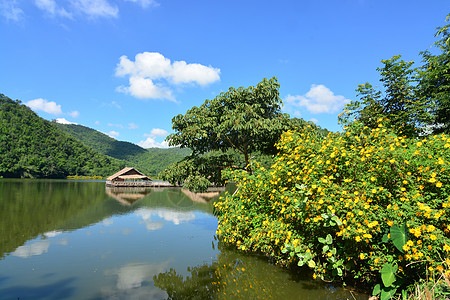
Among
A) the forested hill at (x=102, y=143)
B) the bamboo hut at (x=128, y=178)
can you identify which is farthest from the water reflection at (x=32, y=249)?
the forested hill at (x=102, y=143)

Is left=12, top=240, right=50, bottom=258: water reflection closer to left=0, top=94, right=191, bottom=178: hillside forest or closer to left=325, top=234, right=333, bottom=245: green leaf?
left=325, top=234, right=333, bottom=245: green leaf

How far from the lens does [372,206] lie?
14.4ft

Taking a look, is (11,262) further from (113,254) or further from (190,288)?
(190,288)

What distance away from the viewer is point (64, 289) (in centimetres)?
591

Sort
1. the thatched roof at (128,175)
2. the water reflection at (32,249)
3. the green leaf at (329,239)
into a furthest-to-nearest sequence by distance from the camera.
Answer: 1. the thatched roof at (128,175)
2. the water reflection at (32,249)
3. the green leaf at (329,239)

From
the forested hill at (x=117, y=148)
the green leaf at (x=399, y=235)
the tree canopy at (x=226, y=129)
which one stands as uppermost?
the forested hill at (x=117, y=148)

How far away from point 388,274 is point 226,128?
6110mm

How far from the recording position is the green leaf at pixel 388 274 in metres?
4.13

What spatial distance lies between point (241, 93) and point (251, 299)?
22.7 ft

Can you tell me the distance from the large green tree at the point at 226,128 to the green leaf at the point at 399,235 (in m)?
5.21

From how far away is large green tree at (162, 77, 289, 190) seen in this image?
9.05m

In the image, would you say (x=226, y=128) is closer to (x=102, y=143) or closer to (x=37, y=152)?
(x=37, y=152)

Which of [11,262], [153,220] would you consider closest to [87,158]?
[153,220]

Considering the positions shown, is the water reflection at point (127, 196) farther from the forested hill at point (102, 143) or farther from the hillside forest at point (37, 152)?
the forested hill at point (102, 143)
